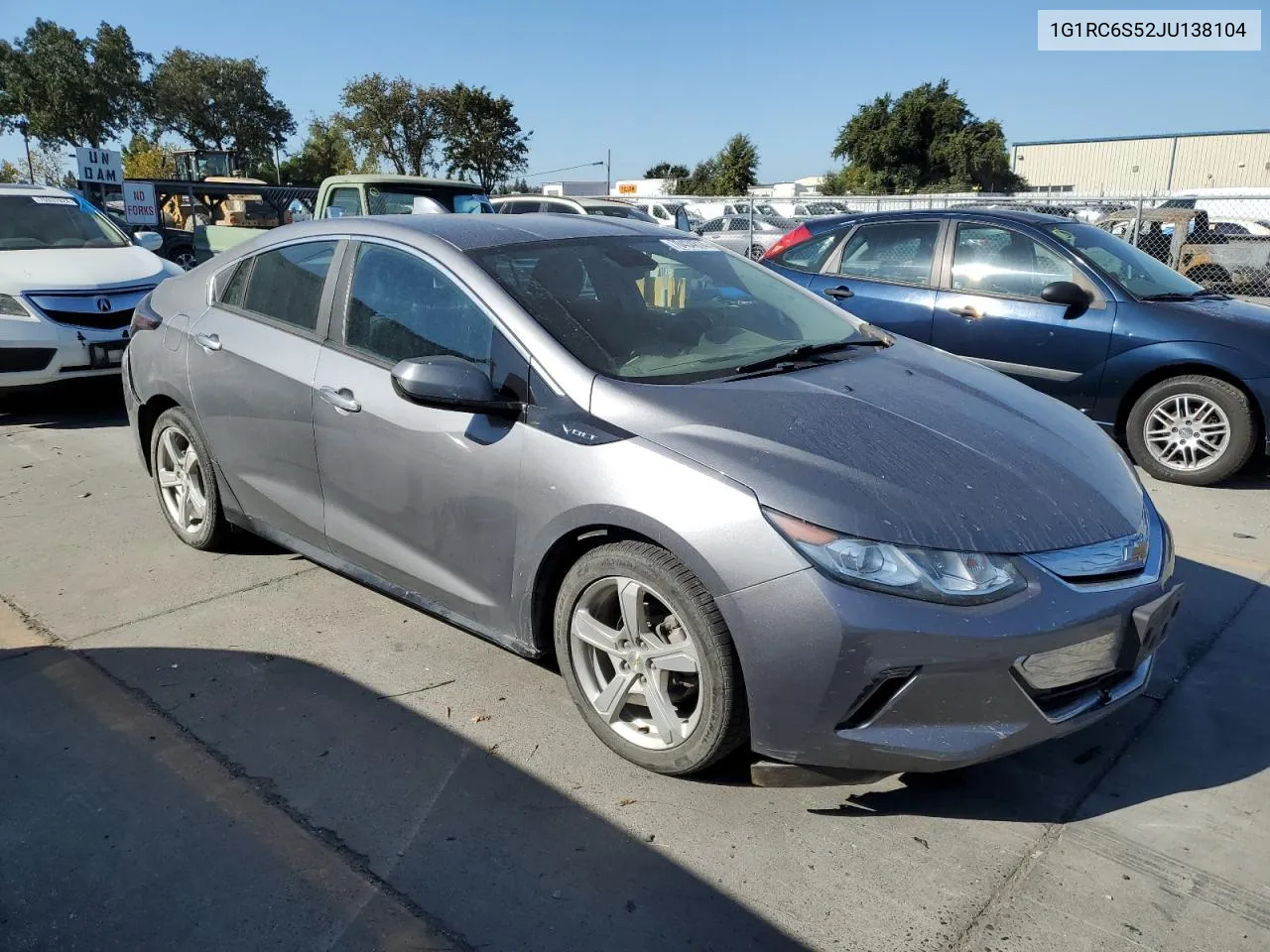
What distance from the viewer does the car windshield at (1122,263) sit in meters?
6.22

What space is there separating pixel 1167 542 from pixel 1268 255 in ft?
45.6

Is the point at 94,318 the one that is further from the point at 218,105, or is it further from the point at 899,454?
the point at 218,105

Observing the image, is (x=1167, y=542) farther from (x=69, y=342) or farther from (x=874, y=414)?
(x=69, y=342)

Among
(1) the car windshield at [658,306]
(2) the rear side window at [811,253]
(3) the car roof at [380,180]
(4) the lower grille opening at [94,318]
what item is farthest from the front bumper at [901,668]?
(3) the car roof at [380,180]

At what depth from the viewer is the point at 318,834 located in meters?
2.58

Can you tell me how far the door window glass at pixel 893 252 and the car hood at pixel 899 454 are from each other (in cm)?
380

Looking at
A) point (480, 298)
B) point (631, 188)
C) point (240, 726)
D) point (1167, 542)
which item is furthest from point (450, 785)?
point (631, 188)

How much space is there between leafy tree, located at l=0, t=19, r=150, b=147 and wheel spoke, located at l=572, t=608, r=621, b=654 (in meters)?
55.6

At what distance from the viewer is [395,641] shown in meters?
3.70

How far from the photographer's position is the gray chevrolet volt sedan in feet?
7.77

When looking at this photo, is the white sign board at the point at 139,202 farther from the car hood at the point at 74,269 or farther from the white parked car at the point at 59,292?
the car hood at the point at 74,269

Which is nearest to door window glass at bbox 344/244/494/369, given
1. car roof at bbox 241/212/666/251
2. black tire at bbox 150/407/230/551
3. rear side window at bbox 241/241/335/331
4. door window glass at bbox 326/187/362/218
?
car roof at bbox 241/212/666/251

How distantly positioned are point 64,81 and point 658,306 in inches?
2167

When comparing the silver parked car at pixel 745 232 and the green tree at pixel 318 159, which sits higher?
the green tree at pixel 318 159
